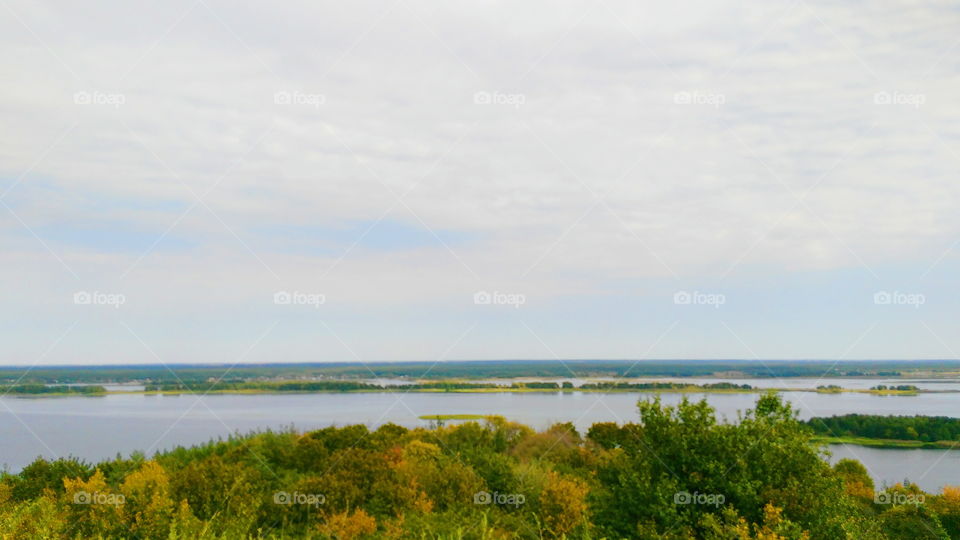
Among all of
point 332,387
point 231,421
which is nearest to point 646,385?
point 231,421

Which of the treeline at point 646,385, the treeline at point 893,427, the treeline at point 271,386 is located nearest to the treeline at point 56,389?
the treeline at point 271,386

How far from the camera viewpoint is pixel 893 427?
24578 mm

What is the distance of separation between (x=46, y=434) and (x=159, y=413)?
20.6ft

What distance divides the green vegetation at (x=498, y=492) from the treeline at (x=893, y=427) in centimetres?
776

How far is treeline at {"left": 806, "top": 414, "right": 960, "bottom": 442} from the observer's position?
23.0 m

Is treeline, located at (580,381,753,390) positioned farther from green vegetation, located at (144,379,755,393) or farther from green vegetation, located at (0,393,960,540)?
green vegetation, located at (0,393,960,540)

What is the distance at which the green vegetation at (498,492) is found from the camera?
317 inches

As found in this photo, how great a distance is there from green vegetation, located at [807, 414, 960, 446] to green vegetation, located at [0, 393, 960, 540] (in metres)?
7.78

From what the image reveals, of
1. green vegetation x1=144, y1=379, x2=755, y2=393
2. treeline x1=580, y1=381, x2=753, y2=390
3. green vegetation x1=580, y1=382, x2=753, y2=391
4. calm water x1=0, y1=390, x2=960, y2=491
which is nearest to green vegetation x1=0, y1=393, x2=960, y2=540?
calm water x1=0, y1=390, x2=960, y2=491

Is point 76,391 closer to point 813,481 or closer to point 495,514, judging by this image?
point 495,514

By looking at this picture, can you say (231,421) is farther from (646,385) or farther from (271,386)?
(271,386)

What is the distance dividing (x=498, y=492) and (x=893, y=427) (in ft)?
61.9

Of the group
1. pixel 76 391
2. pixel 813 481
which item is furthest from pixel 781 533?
pixel 76 391

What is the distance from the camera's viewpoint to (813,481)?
26.7 feet
